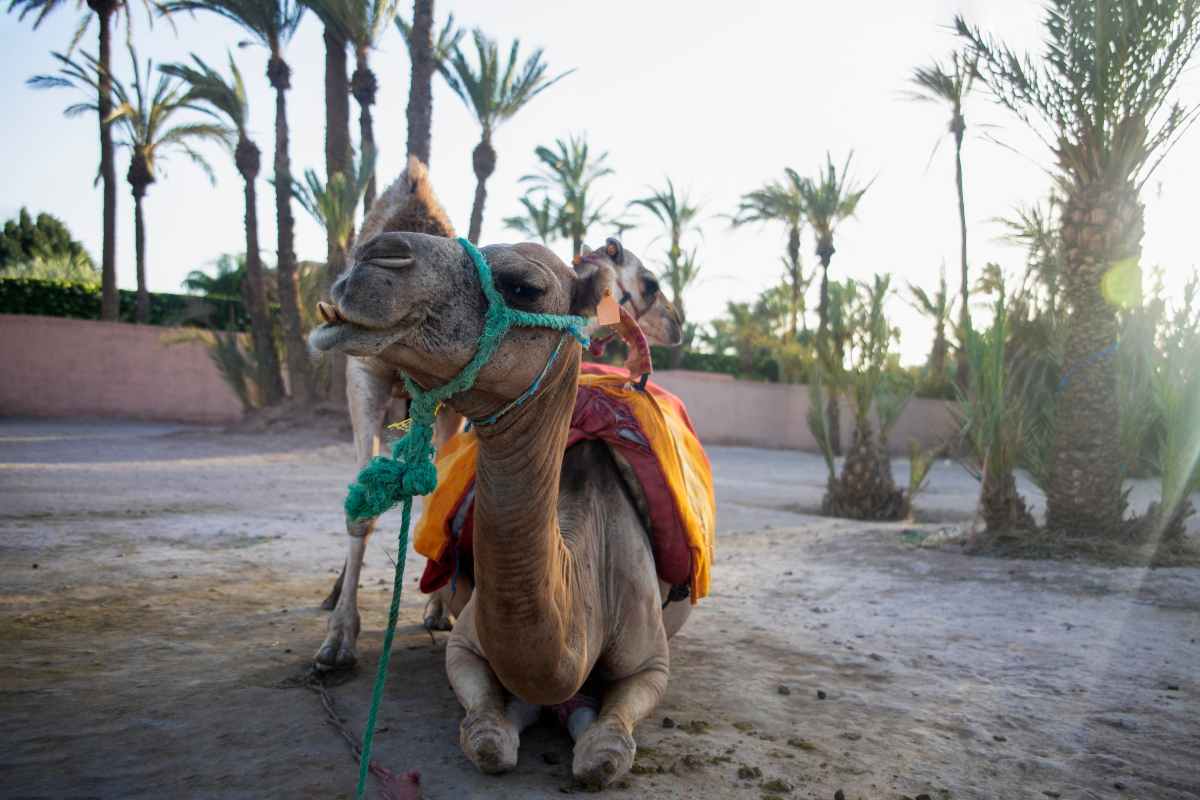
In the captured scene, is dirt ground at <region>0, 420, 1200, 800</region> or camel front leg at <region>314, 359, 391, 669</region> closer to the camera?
dirt ground at <region>0, 420, 1200, 800</region>

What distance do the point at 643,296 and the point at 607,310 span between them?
4.21 m

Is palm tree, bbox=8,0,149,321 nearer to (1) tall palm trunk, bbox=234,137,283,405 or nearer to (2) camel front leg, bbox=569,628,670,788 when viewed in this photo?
(1) tall palm trunk, bbox=234,137,283,405

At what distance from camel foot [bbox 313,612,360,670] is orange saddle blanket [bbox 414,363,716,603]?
440mm

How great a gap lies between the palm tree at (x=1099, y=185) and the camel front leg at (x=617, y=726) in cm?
557

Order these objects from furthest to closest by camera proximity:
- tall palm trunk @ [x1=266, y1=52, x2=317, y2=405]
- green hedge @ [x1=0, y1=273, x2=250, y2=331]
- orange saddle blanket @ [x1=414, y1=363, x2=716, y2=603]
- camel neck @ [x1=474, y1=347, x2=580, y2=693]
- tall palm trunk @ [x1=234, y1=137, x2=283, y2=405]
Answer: green hedge @ [x1=0, y1=273, x2=250, y2=331] → tall palm trunk @ [x1=234, y1=137, x2=283, y2=405] → tall palm trunk @ [x1=266, y1=52, x2=317, y2=405] → orange saddle blanket @ [x1=414, y1=363, x2=716, y2=603] → camel neck @ [x1=474, y1=347, x2=580, y2=693]

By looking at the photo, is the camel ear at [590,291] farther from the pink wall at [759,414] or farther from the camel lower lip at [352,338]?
the pink wall at [759,414]

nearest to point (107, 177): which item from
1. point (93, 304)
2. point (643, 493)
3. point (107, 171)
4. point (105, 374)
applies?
point (107, 171)

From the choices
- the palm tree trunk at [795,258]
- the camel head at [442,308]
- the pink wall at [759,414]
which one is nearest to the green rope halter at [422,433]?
the camel head at [442,308]

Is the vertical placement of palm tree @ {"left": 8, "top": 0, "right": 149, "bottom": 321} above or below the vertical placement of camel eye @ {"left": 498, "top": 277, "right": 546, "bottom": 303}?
above

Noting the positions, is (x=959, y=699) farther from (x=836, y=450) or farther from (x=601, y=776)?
(x=836, y=450)

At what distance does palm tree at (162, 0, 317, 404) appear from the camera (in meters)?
17.0

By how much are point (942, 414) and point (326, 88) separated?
62.6ft

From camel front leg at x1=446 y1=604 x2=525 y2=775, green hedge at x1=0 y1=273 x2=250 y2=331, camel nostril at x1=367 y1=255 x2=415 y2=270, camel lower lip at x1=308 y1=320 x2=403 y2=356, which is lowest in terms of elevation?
camel front leg at x1=446 y1=604 x2=525 y2=775

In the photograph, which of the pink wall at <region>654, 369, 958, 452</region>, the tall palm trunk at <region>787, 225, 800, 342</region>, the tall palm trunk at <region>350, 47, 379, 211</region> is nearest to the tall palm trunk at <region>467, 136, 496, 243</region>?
the tall palm trunk at <region>350, 47, 379, 211</region>
